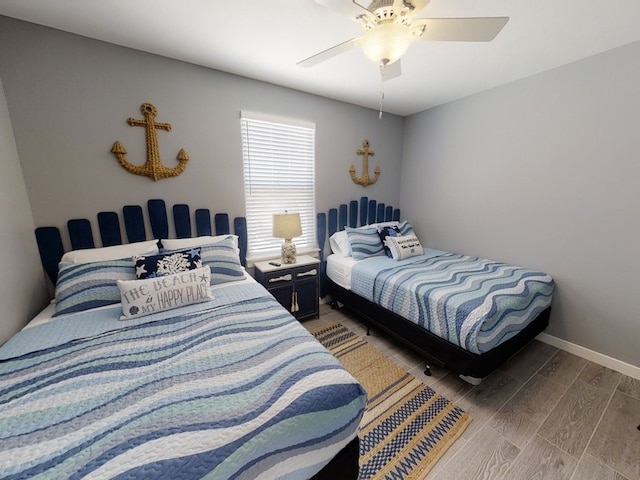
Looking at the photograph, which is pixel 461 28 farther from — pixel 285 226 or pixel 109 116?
pixel 109 116

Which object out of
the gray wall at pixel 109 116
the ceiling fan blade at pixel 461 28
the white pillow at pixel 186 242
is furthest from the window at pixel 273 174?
the ceiling fan blade at pixel 461 28

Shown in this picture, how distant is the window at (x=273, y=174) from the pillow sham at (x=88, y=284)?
118 cm

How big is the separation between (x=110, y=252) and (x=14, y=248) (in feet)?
1.47

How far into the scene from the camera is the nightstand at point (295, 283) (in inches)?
96.4

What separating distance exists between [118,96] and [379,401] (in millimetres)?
2947

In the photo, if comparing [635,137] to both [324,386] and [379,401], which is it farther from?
[324,386]

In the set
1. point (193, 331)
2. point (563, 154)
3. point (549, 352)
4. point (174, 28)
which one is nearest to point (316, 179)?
point (174, 28)

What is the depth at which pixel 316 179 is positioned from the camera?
9.58 feet

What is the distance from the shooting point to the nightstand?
245cm

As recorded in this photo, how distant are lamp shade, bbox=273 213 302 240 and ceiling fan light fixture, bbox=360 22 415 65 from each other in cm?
157

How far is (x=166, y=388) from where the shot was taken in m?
0.93

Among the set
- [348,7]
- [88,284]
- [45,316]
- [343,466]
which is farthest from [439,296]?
[45,316]

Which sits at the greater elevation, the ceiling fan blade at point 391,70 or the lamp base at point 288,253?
the ceiling fan blade at point 391,70

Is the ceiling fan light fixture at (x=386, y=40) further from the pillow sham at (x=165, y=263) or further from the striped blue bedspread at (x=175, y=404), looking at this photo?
the pillow sham at (x=165, y=263)
